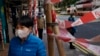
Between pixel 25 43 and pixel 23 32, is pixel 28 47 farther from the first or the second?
pixel 23 32

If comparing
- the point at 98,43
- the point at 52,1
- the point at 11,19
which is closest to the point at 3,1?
the point at 11,19

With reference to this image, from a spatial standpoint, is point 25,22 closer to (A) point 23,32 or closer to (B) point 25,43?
(A) point 23,32

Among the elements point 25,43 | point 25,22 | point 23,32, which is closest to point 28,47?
point 25,43

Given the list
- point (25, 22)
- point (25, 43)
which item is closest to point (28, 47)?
point (25, 43)

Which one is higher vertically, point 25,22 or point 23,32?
point 25,22

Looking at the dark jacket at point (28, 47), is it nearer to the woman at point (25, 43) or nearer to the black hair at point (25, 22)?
the woman at point (25, 43)

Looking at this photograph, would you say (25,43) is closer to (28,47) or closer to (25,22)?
(28,47)

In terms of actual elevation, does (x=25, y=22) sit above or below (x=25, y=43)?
above

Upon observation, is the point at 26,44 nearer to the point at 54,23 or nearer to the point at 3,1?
the point at 54,23

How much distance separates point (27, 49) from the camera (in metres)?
4.00

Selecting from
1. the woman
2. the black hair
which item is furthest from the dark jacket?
the black hair

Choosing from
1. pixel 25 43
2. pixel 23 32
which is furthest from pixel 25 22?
pixel 25 43

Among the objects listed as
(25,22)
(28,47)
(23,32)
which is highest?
(25,22)

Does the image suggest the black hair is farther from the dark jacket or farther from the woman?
the dark jacket
